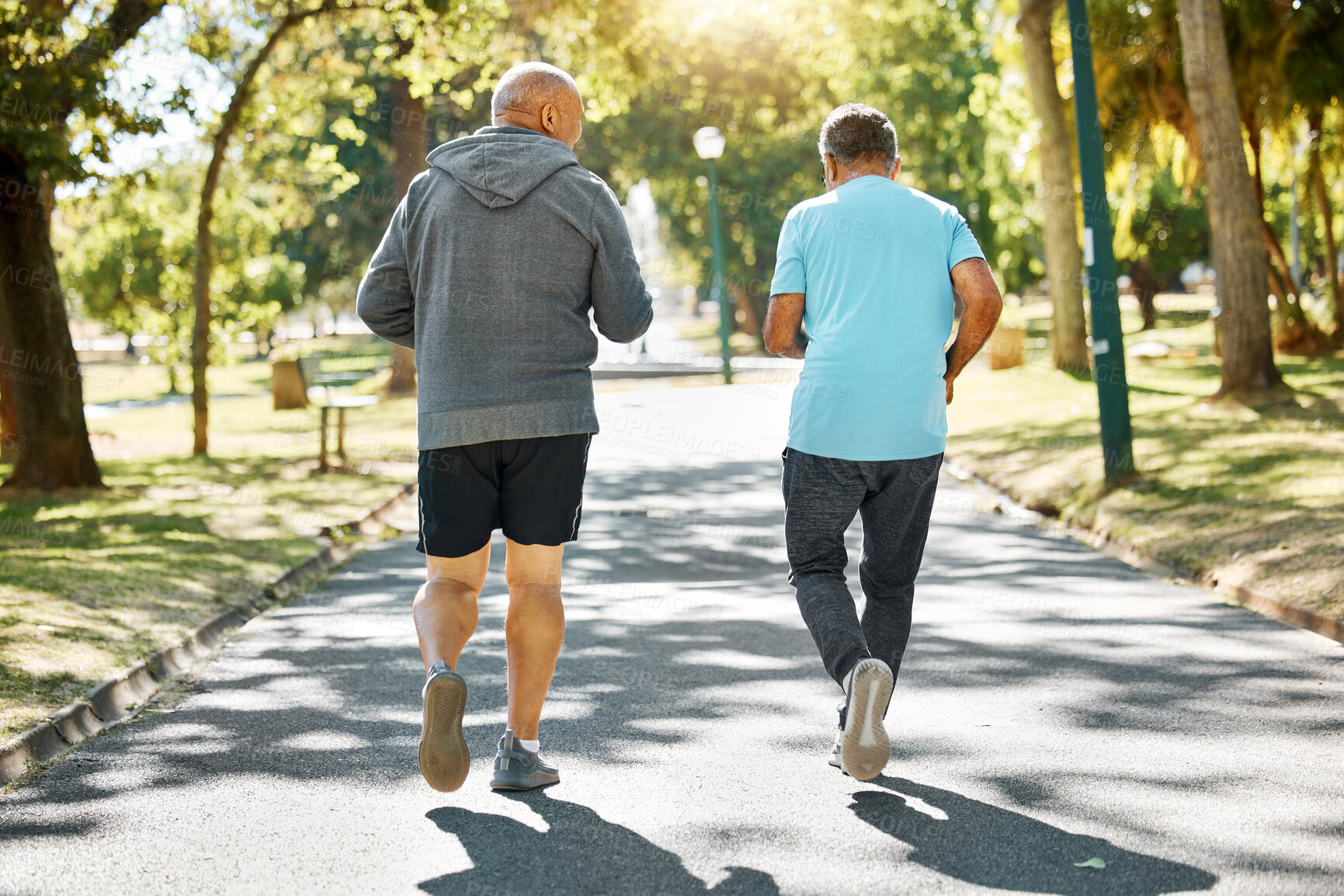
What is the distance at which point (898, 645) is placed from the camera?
4348 millimetres

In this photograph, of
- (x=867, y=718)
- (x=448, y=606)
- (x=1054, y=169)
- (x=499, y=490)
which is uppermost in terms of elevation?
(x=1054, y=169)

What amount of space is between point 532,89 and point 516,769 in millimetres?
2123

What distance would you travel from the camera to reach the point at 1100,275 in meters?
10.6

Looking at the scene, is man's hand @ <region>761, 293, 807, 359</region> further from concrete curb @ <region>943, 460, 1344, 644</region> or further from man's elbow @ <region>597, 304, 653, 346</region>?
concrete curb @ <region>943, 460, 1344, 644</region>

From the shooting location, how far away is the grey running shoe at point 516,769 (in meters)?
4.23

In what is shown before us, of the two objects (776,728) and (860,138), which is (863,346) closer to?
(860,138)

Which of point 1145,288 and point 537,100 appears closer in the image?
point 537,100

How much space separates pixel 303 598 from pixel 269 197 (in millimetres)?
25175

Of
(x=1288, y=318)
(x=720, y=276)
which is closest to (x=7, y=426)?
(x=720, y=276)

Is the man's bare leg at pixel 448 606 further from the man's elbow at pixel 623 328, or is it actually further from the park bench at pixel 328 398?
the park bench at pixel 328 398

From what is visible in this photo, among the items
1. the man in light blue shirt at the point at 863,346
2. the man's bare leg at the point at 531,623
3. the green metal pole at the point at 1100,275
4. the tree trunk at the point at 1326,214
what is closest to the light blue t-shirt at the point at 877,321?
the man in light blue shirt at the point at 863,346

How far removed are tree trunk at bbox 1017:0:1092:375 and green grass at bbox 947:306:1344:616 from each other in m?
2.99

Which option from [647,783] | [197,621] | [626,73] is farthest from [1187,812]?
[626,73]

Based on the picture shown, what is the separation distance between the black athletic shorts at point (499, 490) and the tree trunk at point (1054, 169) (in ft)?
62.8
